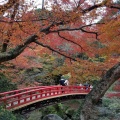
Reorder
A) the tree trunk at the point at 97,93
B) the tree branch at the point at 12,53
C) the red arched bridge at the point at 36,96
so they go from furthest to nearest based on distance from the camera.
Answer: the red arched bridge at the point at 36,96 < the tree branch at the point at 12,53 < the tree trunk at the point at 97,93

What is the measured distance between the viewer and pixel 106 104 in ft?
65.4

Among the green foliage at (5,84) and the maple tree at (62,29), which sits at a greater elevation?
the maple tree at (62,29)

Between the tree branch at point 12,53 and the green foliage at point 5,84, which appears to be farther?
the green foliage at point 5,84

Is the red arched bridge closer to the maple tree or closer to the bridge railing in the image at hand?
the bridge railing

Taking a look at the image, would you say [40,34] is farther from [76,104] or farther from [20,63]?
[76,104]

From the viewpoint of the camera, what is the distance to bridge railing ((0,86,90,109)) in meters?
10.9

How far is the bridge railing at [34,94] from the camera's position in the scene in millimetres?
10922

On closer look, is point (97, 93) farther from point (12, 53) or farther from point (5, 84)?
point (5, 84)

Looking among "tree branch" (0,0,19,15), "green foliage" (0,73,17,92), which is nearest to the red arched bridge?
"green foliage" (0,73,17,92)

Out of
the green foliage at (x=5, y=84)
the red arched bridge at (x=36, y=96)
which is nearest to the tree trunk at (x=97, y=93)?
the red arched bridge at (x=36, y=96)

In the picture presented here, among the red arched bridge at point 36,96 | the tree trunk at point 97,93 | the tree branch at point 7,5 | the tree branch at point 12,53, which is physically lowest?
the red arched bridge at point 36,96

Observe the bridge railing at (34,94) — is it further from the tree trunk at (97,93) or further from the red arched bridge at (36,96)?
the tree trunk at (97,93)

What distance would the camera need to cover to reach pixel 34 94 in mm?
12789

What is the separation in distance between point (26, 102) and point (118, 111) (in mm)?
8940
